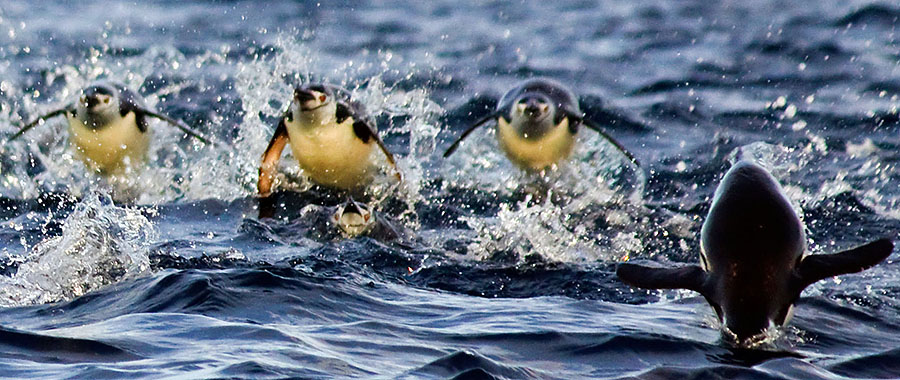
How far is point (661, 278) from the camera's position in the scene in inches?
208

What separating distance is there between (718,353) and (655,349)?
0.26 metres

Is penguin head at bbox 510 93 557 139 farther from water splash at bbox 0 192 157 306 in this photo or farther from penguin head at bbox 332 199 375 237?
water splash at bbox 0 192 157 306

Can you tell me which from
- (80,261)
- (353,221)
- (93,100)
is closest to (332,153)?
(93,100)

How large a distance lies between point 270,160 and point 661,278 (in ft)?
16.8

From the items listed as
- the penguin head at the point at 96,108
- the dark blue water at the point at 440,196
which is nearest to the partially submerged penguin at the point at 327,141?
the dark blue water at the point at 440,196

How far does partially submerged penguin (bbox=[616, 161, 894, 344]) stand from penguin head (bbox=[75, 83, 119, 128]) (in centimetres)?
611

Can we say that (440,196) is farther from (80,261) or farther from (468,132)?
(80,261)

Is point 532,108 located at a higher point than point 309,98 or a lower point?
higher

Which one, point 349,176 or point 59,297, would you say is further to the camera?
point 349,176

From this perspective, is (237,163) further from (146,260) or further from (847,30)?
(847,30)

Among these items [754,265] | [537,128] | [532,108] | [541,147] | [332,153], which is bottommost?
[754,265]

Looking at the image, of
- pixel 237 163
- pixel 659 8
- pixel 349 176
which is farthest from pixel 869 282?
pixel 659 8

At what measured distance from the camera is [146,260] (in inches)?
262

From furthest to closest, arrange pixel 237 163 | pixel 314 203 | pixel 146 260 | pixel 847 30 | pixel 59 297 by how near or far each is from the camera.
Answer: pixel 847 30 < pixel 237 163 < pixel 314 203 < pixel 146 260 < pixel 59 297
